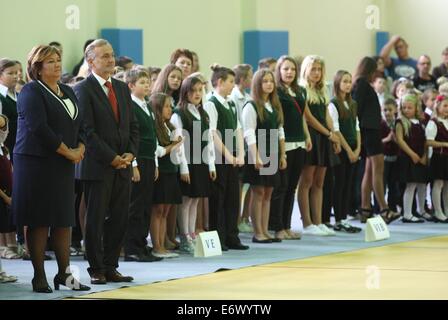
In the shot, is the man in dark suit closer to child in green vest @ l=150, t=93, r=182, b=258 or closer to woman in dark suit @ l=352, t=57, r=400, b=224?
child in green vest @ l=150, t=93, r=182, b=258

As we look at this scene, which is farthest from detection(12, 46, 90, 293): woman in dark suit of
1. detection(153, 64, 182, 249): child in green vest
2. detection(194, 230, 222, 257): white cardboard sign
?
detection(153, 64, 182, 249): child in green vest

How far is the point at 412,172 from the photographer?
12922 millimetres

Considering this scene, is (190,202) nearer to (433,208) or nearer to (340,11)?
(433,208)

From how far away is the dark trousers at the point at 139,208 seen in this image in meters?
9.43

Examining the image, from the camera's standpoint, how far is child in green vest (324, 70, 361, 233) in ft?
39.2

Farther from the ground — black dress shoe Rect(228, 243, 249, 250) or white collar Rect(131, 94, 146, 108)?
white collar Rect(131, 94, 146, 108)

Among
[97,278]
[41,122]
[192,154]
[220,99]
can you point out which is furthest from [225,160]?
[41,122]

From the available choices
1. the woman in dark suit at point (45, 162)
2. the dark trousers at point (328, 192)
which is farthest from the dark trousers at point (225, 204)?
the woman in dark suit at point (45, 162)

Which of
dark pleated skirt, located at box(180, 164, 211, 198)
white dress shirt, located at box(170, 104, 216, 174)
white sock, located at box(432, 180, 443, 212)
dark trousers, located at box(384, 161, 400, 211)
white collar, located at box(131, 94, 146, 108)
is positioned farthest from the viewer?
dark trousers, located at box(384, 161, 400, 211)

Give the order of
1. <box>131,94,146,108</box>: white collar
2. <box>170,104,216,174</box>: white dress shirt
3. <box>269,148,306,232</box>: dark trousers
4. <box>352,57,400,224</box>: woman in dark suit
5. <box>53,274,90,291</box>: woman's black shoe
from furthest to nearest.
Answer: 1. <box>352,57,400,224</box>: woman in dark suit
2. <box>269,148,306,232</box>: dark trousers
3. <box>170,104,216,174</box>: white dress shirt
4. <box>131,94,146,108</box>: white collar
5. <box>53,274,90,291</box>: woman's black shoe

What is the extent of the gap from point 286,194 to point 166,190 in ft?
6.26

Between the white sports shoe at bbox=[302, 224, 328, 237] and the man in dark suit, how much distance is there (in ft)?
12.2

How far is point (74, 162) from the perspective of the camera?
25.7 feet
